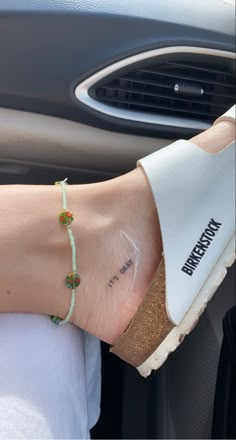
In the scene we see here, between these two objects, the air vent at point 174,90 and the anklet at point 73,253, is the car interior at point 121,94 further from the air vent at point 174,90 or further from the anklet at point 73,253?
the anklet at point 73,253

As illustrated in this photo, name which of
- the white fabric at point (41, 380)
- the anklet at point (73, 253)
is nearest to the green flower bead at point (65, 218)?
the anklet at point (73, 253)

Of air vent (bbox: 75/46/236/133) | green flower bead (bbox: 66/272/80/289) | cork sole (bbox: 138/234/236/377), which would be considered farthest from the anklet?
air vent (bbox: 75/46/236/133)

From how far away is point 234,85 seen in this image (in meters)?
0.91

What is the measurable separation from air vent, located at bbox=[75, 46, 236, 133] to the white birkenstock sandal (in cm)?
17

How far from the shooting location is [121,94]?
0.88 m

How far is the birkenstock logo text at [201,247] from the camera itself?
0.72 m

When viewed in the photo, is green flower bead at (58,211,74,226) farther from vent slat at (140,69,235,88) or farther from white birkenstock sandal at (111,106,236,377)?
vent slat at (140,69,235,88)

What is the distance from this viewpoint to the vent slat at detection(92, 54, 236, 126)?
34.2 inches

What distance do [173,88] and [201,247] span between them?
267mm

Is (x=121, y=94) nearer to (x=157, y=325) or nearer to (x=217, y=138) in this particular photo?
(x=217, y=138)

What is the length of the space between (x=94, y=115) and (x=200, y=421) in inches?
18.1

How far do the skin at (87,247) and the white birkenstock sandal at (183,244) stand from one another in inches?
0.8

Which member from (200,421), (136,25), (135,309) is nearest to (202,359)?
(200,421)

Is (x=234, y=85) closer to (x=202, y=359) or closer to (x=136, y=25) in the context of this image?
(x=136, y=25)
